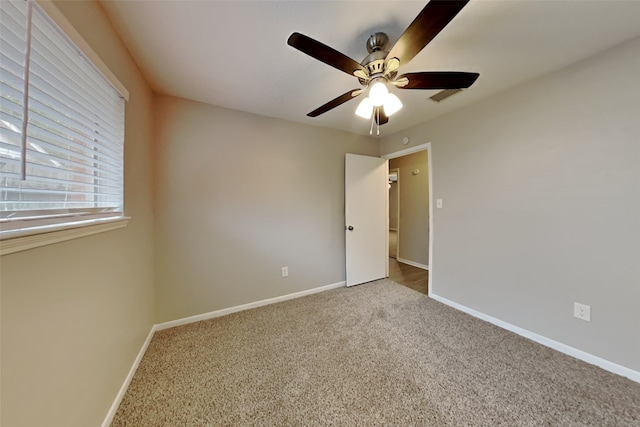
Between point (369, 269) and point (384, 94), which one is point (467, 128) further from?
point (369, 269)

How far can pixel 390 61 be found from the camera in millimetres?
1242

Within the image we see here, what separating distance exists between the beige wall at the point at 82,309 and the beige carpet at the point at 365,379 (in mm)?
347

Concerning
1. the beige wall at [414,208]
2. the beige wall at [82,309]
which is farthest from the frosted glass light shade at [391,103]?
the beige wall at [414,208]

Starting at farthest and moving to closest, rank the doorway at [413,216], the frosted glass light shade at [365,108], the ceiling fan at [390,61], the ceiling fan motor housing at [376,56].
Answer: the doorway at [413,216], the frosted glass light shade at [365,108], the ceiling fan motor housing at [376,56], the ceiling fan at [390,61]

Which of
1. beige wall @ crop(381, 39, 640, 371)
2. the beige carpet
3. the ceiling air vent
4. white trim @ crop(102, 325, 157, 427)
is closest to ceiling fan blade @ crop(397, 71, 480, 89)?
the ceiling air vent

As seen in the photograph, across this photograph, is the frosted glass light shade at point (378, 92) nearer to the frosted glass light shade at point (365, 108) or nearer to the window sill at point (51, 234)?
the frosted glass light shade at point (365, 108)

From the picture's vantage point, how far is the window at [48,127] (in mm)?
673

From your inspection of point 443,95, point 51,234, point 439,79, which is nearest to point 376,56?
point 439,79

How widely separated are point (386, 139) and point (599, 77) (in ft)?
6.82

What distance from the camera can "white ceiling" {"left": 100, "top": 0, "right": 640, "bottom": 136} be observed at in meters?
1.20

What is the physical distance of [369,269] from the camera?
10.7 feet

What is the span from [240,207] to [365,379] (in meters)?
1.98

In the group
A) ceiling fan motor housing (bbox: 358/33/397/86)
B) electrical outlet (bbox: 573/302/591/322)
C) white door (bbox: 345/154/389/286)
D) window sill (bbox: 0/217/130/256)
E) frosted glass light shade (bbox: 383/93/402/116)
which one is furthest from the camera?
white door (bbox: 345/154/389/286)

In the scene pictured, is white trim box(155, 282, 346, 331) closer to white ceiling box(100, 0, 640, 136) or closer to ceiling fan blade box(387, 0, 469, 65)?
white ceiling box(100, 0, 640, 136)
